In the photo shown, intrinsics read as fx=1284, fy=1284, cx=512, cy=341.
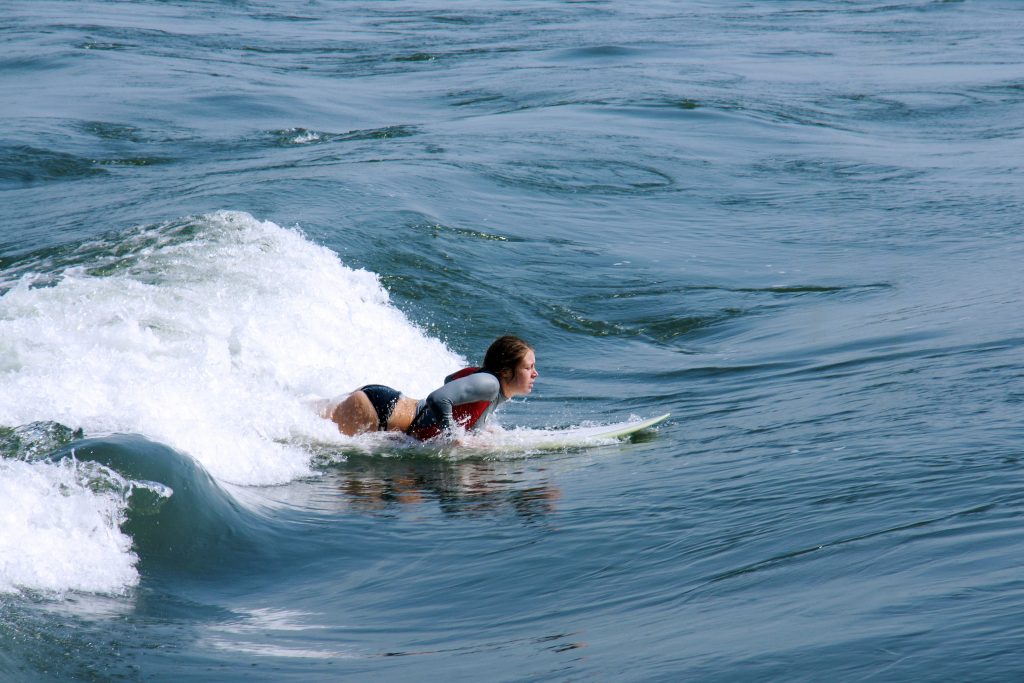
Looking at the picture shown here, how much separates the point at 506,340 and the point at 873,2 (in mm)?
41230

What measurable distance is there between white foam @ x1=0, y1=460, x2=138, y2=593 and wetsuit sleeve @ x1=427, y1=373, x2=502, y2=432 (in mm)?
3038

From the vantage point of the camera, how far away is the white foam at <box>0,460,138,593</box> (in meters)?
6.02

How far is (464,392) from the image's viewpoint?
945cm

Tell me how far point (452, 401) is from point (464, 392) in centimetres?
11

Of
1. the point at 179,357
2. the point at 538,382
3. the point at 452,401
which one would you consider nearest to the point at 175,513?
the point at 452,401

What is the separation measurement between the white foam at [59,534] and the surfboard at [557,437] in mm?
3342

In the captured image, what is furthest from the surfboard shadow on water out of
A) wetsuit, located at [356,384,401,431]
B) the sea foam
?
wetsuit, located at [356,384,401,431]

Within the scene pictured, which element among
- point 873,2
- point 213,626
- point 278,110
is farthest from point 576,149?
point 873,2

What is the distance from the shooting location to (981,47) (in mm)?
→ 36188

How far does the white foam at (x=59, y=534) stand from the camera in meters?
6.02

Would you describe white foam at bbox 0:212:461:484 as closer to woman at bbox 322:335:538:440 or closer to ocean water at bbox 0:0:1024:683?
ocean water at bbox 0:0:1024:683

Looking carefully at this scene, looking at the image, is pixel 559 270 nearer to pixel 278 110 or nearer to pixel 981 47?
pixel 278 110

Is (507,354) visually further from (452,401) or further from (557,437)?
(557,437)

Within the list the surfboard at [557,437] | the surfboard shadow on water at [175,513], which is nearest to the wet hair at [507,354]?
the surfboard at [557,437]
